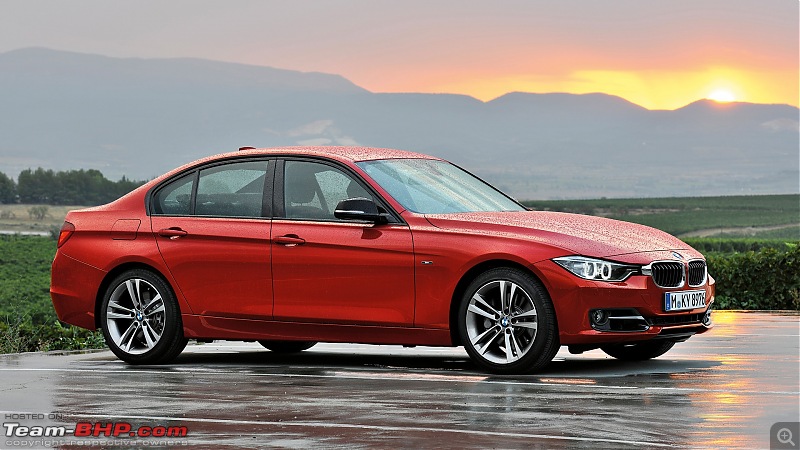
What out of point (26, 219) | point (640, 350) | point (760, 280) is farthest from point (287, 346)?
point (26, 219)

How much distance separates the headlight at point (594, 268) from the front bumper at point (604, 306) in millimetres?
38

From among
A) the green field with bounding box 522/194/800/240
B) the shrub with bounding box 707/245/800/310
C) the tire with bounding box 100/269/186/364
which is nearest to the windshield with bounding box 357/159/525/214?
the tire with bounding box 100/269/186/364

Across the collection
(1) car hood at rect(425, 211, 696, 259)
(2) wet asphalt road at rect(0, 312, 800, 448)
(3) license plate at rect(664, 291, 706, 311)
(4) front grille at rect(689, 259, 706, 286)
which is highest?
(1) car hood at rect(425, 211, 696, 259)

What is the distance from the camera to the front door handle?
11.6 metres

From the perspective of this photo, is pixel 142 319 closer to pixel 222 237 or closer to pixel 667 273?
pixel 222 237

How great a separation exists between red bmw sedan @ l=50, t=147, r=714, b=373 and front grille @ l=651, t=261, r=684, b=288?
13mm

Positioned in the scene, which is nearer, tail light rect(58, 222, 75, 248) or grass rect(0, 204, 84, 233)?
tail light rect(58, 222, 75, 248)

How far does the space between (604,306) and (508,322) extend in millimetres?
712

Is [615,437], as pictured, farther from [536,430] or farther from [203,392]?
[203,392]

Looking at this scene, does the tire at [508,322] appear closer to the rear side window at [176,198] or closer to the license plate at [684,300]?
the license plate at [684,300]

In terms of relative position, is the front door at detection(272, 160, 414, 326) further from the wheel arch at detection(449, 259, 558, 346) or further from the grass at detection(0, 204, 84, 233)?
the grass at detection(0, 204, 84, 233)

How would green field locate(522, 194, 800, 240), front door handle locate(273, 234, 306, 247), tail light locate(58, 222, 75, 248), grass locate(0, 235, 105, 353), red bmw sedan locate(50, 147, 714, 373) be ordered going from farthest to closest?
green field locate(522, 194, 800, 240) → grass locate(0, 235, 105, 353) → tail light locate(58, 222, 75, 248) → front door handle locate(273, 234, 306, 247) → red bmw sedan locate(50, 147, 714, 373)

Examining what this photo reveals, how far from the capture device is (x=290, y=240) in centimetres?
1161

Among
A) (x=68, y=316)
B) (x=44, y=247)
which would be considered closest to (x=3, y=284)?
(x=44, y=247)
